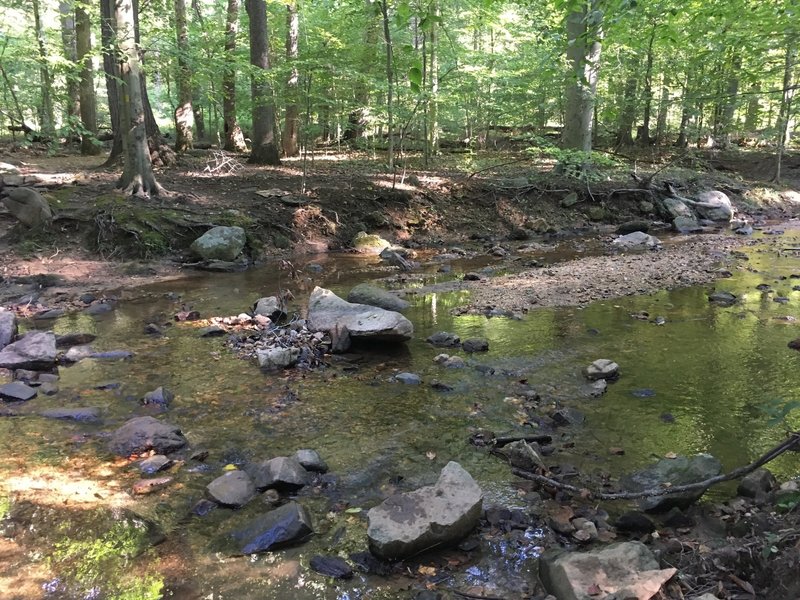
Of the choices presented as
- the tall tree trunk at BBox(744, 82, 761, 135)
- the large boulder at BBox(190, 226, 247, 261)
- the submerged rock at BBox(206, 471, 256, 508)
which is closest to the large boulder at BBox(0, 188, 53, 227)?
the large boulder at BBox(190, 226, 247, 261)

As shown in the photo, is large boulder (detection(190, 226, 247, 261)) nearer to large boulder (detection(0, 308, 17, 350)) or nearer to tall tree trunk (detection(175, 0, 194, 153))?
large boulder (detection(0, 308, 17, 350))

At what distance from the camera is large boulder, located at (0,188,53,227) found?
10.2 metres

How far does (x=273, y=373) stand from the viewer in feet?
19.1

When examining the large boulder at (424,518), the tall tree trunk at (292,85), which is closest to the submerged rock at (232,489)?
the large boulder at (424,518)

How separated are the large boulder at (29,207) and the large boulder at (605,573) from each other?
10.7 m

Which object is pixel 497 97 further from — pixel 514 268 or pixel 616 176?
pixel 514 268

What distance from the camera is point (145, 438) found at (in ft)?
13.9

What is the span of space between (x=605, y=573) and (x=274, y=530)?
5.82 ft

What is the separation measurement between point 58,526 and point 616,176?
17.4 m

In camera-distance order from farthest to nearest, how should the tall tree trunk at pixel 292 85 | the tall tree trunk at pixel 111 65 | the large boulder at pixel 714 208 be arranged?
the large boulder at pixel 714 208 → the tall tree trunk at pixel 292 85 → the tall tree trunk at pixel 111 65

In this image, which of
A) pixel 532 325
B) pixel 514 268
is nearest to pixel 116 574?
pixel 532 325

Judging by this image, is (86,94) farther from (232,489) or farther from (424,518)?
(424,518)

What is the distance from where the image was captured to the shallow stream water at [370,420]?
2979 millimetres

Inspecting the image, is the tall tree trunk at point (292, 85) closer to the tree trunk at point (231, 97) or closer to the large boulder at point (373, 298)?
the tree trunk at point (231, 97)
